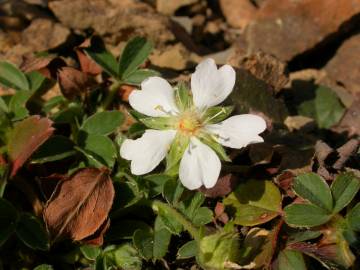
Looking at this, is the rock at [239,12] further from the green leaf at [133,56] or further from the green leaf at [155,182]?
the green leaf at [155,182]

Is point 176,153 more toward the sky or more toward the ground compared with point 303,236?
more toward the sky

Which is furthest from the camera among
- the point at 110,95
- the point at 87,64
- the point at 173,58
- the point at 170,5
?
the point at 170,5

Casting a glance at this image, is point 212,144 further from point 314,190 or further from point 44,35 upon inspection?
point 44,35

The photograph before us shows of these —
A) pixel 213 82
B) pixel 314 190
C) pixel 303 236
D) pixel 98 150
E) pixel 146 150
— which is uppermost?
pixel 213 82

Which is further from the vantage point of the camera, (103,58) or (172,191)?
(103,58)

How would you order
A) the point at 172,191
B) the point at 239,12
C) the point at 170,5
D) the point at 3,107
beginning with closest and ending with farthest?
the point at 172,191
the point at 3,107
the point at 170,5
the point at 239,12

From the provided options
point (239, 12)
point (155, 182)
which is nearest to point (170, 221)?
point (155, 182)

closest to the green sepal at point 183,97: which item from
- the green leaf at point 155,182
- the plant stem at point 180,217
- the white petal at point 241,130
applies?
the white petal at point 241,130

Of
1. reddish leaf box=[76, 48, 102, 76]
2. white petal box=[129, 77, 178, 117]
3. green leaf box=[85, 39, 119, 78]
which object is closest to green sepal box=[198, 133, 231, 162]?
white petal box=[129, 77, 178, 117]

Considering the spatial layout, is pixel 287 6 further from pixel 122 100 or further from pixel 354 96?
pixel 122 100
